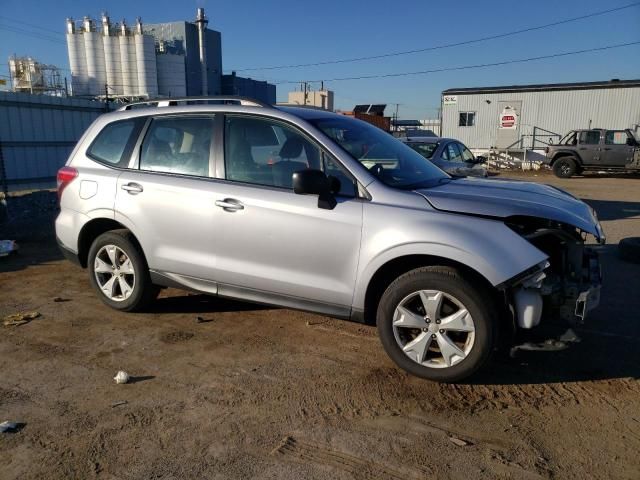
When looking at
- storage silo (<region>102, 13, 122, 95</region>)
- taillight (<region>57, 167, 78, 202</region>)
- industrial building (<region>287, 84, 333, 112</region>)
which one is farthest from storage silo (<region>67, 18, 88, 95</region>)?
taillight (<region>57, 167, 78, 202</region>)

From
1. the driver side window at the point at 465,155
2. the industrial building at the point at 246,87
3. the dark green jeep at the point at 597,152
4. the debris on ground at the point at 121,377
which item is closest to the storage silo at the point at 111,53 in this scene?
the industrial building at the point at 246,87

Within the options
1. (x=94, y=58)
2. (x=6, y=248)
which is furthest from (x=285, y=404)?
(x=94, y=58)

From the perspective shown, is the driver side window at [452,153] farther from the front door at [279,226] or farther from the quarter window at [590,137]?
the quarter window at [590,137]

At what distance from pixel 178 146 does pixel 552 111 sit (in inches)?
1163

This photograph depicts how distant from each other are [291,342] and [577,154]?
21.8 meters

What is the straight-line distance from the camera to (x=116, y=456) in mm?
2697

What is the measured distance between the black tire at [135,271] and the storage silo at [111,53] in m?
51.2

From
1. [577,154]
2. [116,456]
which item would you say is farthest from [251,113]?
[577,154]

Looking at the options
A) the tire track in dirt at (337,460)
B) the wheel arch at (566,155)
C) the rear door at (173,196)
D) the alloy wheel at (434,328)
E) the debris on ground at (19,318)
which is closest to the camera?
the tire track in dirt at (337,460)

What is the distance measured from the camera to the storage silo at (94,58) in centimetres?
5088

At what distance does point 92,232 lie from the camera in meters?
4.93

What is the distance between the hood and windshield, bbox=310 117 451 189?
0.26 m

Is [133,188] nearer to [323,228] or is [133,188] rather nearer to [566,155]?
[323,228]

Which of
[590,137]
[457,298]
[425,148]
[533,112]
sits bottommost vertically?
[457,298]
